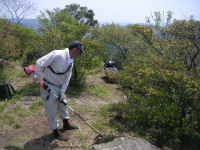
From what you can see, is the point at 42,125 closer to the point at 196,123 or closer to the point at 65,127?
the point at 65,127

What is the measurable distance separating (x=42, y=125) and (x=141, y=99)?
2316 millimetres

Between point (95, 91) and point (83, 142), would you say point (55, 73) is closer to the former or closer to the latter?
point (83, 142)

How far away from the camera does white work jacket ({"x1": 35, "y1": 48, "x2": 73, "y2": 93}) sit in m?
3.39

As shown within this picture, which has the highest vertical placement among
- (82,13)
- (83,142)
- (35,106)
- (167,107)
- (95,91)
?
(82,13)

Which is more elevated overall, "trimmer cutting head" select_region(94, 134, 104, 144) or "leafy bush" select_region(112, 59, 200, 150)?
"leafy bush" select_region(112, 59, 200, 150)

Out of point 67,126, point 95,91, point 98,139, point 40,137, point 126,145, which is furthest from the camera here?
point 95,91

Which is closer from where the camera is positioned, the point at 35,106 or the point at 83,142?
the point at 83,142

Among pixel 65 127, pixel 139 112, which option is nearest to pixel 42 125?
pixel 65 127

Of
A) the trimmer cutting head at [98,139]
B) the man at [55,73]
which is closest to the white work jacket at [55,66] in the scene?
the man at [55,73]

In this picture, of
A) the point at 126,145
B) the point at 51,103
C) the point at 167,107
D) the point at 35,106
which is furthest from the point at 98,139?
the point at 35,106

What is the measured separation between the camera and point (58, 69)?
11.7 feet

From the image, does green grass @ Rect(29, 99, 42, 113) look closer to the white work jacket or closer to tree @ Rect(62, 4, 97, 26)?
the white work jacket

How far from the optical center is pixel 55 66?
3.54 meters

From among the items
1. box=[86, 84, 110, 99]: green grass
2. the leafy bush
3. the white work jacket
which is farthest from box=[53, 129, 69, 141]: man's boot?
box=[86, 84, 110, 99]: green grass
